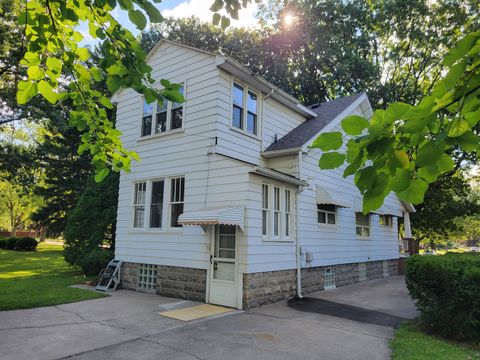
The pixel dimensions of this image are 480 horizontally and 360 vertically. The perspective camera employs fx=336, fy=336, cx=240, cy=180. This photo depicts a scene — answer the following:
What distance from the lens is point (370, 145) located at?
4.75ft

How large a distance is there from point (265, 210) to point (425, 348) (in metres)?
4.94

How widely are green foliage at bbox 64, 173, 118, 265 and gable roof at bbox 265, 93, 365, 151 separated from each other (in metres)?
7.99

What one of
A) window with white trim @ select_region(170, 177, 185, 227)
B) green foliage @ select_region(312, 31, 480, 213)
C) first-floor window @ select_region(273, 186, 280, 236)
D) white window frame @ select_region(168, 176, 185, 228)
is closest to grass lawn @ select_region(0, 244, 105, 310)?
window with white trim @ select_region(170, 177, 185, 227)

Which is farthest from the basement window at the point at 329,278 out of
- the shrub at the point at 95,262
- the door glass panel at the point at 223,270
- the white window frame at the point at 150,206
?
the shrub at the point at 95,262

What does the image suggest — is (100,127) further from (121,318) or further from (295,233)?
(295,233)

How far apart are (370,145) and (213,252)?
8172mm

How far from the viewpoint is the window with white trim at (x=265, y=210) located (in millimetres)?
9430

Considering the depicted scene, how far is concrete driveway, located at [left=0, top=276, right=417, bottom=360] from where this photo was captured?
17.5 ft

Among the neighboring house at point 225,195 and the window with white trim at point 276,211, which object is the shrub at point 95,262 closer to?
the neighboring house at point 225,195

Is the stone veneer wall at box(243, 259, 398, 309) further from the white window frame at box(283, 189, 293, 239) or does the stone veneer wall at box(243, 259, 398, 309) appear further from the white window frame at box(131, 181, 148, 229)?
the white window frame at box(131, 181, 148, 229)

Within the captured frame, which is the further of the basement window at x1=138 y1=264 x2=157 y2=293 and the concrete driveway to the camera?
the basement window at x1=138 y1=264 x2=157 y2=293

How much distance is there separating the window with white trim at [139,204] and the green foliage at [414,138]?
34.9 feet

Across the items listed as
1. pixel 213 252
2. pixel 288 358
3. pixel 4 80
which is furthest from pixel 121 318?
pixel 4 80

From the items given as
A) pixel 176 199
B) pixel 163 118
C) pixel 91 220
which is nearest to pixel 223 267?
pixel 176 199
